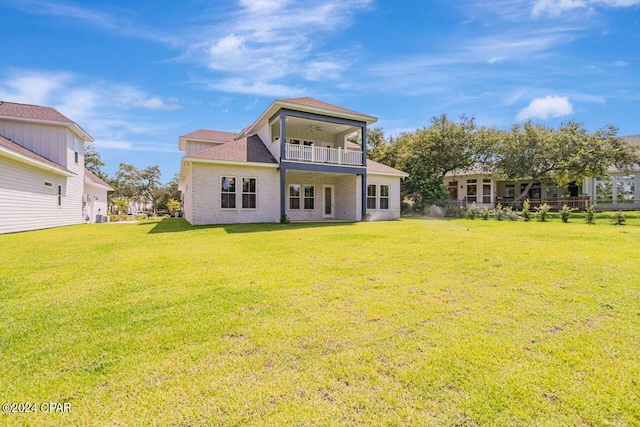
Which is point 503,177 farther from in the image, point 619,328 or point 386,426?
point 386,426

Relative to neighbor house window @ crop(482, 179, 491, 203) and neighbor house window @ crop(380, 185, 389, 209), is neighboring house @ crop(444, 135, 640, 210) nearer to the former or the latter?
neighbor house window @ crop(482, 179, 491, 203)

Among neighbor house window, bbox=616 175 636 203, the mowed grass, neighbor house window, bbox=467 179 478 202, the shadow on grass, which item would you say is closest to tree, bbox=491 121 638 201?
neighbor house window, bbox=616 175 636 203

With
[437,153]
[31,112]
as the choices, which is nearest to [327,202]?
[437,153]

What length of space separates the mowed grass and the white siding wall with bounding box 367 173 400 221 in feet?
44.6

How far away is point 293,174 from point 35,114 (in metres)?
14.0

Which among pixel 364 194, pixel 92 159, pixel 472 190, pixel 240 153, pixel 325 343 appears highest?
pixel 92 159

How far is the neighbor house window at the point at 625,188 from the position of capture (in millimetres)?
25422

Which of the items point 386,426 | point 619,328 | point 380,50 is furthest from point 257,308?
point 380,50

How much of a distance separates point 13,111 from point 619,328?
23532 millimetres

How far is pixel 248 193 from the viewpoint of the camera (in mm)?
15477

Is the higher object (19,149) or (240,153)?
(240,153)

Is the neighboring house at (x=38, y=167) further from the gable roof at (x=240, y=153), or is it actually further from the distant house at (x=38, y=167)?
the gable roof at (x=240, y=153)

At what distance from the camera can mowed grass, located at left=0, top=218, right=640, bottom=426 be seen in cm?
203

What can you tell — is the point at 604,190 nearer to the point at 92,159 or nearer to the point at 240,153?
the point at 240,153
